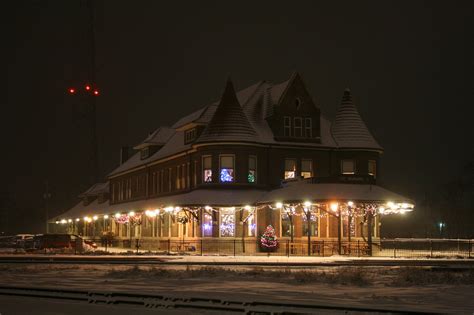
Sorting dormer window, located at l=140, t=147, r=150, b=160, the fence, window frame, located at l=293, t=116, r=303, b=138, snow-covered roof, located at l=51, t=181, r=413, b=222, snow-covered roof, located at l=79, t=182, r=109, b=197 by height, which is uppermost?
window frame, located at l=293, t=116, r=303, b=138

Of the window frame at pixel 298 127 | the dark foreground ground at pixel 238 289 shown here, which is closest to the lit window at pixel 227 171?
the window frame at pixel 298 127

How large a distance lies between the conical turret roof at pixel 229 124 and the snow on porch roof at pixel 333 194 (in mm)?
5515

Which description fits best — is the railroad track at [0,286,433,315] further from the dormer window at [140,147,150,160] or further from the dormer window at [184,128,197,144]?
the dormer window at [140,147,150,160]

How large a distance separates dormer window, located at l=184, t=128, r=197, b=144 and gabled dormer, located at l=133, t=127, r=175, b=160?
10.1m

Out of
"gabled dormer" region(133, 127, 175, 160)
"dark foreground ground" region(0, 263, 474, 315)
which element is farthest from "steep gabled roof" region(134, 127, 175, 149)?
"dark foreground ground" region(0, 263, 474, 315)

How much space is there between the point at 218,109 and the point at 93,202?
46.1m

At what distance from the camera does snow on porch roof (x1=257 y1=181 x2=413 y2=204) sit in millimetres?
49631

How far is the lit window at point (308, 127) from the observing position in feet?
197

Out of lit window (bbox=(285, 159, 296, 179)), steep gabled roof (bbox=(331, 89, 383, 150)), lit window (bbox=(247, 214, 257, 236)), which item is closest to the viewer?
lit window (bbox=(247, 214, 257, 236))

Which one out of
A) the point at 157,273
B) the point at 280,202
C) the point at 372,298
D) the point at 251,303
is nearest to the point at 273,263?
the point at 157,273

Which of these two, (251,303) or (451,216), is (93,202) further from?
(251,303)

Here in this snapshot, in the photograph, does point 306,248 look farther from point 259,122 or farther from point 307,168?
point 259,122

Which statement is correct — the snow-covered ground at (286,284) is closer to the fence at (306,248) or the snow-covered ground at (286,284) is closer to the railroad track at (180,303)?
the railroad track at (180,303)

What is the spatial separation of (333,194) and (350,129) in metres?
12.7
